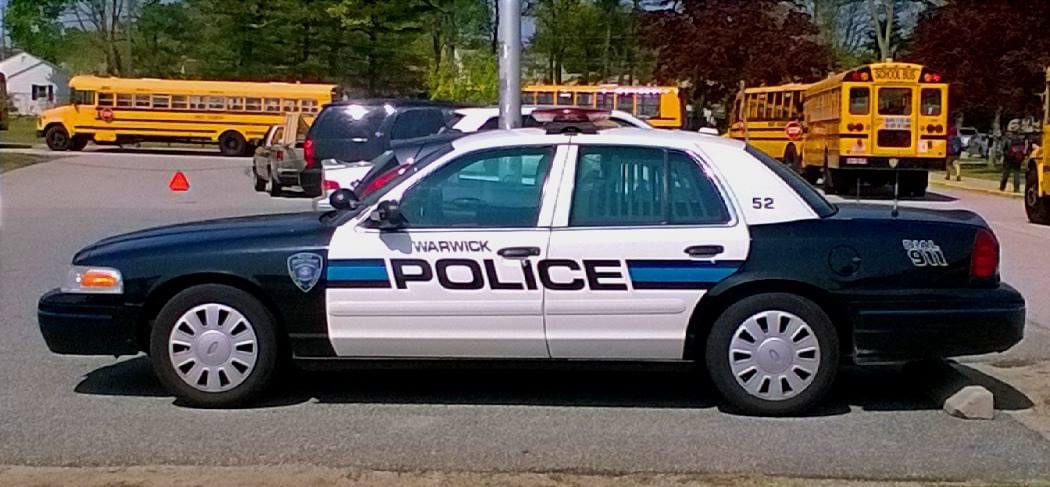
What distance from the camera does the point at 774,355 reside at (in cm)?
718

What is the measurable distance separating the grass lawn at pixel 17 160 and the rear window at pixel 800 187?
102 ft

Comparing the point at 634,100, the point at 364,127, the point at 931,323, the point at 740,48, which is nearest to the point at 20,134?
the point at 740,48

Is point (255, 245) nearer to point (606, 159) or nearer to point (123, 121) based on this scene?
point (606, 159)

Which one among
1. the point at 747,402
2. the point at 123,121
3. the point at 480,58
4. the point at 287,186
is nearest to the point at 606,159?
the point at 747,402

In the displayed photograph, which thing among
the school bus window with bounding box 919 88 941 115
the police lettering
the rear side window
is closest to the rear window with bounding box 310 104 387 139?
the rear side window

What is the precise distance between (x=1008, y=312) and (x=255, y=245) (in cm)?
388

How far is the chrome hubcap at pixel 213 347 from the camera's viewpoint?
7250 mm

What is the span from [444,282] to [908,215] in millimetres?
2560

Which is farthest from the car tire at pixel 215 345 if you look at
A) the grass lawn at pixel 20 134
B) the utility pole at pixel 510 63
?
the grass lawn at pixel 20 134

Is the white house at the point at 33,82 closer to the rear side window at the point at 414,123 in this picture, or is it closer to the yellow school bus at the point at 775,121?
the yellow school bus at the point at 775,121

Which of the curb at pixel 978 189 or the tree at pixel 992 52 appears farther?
the tree at pixel 992 52

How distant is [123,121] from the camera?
157 feet

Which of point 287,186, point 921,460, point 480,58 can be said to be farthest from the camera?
point 480,58

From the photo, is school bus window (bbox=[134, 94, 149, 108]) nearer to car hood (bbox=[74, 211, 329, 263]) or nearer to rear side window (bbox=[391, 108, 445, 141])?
rear side window (bbox=[391, 108, 445, 141])
